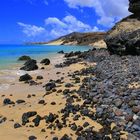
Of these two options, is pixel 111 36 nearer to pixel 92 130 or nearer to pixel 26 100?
pixel 26 100

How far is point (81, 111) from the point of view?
14.5m

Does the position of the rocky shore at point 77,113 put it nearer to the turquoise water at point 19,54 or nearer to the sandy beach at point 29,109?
the sandy beach at point 29,109

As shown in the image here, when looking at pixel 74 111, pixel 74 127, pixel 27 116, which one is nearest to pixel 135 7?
pixel 74 111

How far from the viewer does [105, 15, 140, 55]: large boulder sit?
113 feet

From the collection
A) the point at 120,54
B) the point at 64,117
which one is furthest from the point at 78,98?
the point at 120,54

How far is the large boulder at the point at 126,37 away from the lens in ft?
113

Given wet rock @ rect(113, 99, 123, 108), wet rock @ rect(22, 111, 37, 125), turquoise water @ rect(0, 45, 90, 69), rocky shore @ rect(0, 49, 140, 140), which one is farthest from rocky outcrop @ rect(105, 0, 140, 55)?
wet rock @ rect(22, 111, 37, 125)

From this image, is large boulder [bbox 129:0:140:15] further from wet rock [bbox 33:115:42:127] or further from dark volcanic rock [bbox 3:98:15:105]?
wet rock [bbox 33:115:42:127]

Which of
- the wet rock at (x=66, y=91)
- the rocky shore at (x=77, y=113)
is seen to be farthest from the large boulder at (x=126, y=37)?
the wet rock at (x=66, y=91)

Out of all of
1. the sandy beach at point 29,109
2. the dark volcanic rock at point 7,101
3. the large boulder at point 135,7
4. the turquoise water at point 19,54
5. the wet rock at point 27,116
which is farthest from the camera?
the turquoise water at point 19,54

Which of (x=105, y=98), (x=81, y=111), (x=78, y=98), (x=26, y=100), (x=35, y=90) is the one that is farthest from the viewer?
(x=35, y=90)

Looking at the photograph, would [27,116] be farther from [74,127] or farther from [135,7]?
[135,7]

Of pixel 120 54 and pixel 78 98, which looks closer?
pixel 78 98

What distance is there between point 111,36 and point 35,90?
1909 cm
